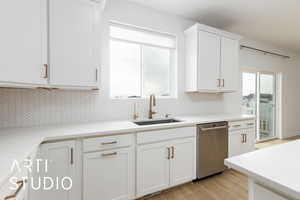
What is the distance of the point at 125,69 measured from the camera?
2.37 m

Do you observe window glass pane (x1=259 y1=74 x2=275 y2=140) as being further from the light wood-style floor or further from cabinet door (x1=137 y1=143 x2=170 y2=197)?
cabinet door (x1=137 y1=143 x2=170 y2=197)

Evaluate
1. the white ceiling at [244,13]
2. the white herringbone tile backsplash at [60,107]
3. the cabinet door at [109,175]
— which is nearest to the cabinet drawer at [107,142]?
the cabinet door at [109,175]

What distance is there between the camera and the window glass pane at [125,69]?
2277mm

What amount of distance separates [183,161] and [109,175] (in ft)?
3.32

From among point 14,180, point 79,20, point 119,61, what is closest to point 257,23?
point 119,61

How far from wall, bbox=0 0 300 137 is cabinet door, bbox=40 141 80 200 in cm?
60

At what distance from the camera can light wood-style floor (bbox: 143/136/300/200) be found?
1.89 m

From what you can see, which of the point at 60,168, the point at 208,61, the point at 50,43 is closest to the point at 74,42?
the point at 50,43

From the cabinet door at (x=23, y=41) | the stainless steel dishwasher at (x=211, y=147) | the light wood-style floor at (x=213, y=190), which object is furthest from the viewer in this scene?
the stainless steel dishwasher at (x=211, y=147)

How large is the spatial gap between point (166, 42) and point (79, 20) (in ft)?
4.86

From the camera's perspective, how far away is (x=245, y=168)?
756 millimetres

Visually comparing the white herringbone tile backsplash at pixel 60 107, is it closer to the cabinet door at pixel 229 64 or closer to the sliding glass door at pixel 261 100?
the cabinet door at pixel 229 64

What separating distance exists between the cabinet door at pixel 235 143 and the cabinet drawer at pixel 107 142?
177 cm

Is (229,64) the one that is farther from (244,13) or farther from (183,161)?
(183,161)
